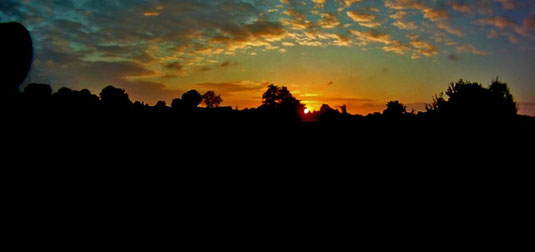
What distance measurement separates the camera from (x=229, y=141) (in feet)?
15.8

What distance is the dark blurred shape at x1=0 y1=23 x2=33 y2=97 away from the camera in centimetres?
411

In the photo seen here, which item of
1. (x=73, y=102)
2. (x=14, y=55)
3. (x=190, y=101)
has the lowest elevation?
(x=73, y=102)

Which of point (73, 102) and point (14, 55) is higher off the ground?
point (14, 55)

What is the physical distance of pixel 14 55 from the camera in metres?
4.22

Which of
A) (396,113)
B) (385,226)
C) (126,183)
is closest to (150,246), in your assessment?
(126,183)

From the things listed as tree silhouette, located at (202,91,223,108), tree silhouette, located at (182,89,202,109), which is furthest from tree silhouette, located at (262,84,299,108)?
tree silhouette, located at (182,89,202,109)

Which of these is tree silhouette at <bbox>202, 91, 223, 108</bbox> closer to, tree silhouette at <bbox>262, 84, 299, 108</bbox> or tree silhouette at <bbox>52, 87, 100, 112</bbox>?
tree silhouette at <bbox>262, 84, 299, 108</bbox>

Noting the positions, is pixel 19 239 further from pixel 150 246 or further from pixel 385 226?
pixel 385 226

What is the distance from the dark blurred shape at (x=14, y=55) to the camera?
13.5ft

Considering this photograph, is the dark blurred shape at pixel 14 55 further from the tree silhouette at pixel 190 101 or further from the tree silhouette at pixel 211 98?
the tree silhouette at pixel 211 98

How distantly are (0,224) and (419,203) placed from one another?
5505mm

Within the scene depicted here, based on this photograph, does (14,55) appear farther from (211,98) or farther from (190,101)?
(211,98)

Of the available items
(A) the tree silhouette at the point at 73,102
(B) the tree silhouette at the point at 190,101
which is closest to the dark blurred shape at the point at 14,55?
(A) the tree silhouette at the point at 73,102

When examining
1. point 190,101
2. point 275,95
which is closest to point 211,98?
point 275,95
